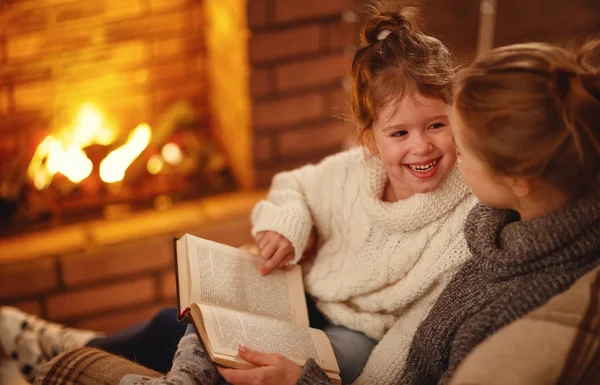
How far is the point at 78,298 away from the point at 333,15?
98 centimetres

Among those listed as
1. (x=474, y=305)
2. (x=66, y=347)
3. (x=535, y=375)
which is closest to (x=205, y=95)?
(x=66, y=347)

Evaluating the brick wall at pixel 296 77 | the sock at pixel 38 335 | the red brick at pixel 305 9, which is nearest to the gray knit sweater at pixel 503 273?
the sock at pixel 38 335

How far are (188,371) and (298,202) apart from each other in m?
0.40

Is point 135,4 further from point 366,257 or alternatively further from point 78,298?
point 366,257

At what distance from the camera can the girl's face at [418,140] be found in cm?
112

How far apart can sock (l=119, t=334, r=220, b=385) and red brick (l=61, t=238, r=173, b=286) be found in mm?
785

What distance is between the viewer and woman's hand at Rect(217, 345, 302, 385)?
1.00 meters


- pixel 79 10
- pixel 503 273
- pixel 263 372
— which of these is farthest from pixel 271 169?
pixel 503 273

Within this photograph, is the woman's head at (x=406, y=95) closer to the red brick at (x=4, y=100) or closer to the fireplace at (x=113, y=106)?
the fireplace at (x=113, y=106)

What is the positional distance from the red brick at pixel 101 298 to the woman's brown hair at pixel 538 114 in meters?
1.26

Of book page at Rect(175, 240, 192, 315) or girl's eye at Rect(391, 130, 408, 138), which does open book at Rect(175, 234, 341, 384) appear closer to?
book page at Rect(175, 240, 192, 315)

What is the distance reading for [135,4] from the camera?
6.41 feet

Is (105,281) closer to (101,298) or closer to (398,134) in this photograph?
(101,298)

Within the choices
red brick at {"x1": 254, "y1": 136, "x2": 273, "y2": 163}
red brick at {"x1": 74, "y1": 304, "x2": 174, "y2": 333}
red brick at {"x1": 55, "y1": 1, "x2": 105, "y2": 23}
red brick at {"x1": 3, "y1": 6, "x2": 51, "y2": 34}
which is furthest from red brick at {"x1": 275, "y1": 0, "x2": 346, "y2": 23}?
red brick at {"x1": 74, "y1": 304, "x2": 174, "y2": 333}
